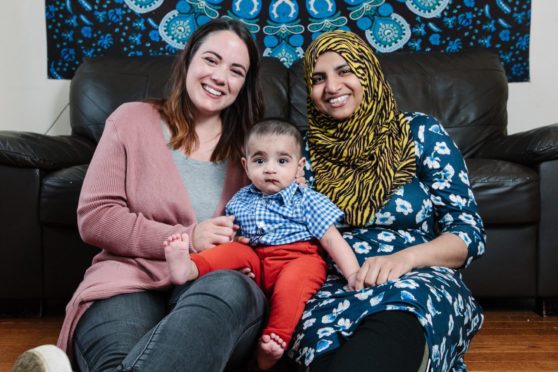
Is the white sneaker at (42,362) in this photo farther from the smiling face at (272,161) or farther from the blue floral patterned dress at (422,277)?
the smiling face at (272,161)

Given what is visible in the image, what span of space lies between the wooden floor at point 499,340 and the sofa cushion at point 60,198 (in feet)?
1.39

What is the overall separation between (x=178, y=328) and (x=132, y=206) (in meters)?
0.52

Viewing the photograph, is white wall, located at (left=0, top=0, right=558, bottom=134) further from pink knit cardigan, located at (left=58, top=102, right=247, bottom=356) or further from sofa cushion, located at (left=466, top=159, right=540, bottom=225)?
pink knit cardigan, located at (left=58, top=102, right=247, bottom=356)

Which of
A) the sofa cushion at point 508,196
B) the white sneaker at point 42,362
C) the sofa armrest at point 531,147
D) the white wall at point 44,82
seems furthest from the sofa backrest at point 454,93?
the white sneaker at point 42,362

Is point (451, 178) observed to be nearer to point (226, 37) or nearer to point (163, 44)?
point (226, 37)

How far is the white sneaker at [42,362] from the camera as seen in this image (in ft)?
3.48

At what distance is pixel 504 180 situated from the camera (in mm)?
2221

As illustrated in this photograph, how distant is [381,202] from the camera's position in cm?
150

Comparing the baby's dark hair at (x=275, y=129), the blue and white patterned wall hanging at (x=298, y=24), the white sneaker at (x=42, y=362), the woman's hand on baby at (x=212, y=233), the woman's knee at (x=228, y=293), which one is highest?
the blue and white patterned wall hanging at (x=298, y=24)

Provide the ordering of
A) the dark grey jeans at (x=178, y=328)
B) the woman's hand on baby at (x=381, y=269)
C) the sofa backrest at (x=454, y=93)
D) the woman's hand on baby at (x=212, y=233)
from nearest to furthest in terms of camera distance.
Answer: the dark grey jeans at (x=178, y=328)
the woman's hand on baby at (x=381, y=269)
the woman's hand on baby at (x=212, y=233)
the sofa backrest at (x=454, y=93)

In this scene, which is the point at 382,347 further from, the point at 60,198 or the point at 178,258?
the point at 60,198

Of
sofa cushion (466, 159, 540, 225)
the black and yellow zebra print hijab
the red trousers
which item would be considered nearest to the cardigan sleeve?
the red trousers

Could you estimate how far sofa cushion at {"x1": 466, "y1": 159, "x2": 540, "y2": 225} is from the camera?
7.27 feet

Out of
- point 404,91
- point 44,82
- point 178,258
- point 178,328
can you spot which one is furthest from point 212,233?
point 44,82
